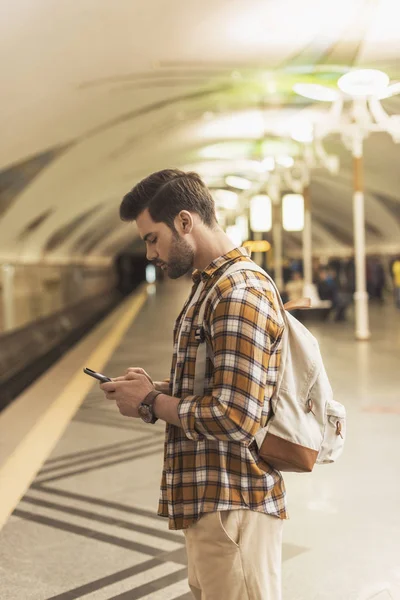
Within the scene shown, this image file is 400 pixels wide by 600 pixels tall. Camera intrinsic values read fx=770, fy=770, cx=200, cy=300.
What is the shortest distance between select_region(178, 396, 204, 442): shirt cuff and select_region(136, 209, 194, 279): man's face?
0.34 metres

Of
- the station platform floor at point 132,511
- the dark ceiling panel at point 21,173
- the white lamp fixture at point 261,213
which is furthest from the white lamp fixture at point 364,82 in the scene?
the white lamp fixture at point 261,213

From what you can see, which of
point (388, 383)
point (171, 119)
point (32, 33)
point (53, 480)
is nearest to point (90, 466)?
point (53, 480)

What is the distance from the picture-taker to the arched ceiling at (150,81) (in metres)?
9.01

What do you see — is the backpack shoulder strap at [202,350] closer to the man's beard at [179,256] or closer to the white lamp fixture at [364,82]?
the man's beard at [179,256]

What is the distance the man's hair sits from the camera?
1.94 metres

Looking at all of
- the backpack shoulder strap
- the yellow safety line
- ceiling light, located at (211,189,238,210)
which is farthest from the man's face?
ceiling light, located at (211,189,238,210)

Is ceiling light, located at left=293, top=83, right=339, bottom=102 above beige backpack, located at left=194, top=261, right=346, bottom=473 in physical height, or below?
above

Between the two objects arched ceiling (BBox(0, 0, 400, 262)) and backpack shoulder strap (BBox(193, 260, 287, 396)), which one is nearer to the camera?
backpack shoulder strap (BBox(193, 260, 287, 396))

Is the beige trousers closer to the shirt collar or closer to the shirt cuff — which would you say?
the shirt cuff

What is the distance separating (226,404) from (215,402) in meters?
0.03

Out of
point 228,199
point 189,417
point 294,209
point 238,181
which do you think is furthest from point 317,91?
point 238,181

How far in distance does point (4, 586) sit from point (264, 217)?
57.5 feet

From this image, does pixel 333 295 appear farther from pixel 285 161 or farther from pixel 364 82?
pixel 364 82

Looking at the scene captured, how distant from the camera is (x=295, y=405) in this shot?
1.89 m
